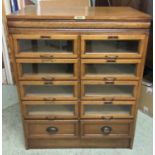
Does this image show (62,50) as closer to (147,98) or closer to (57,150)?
(57,150)

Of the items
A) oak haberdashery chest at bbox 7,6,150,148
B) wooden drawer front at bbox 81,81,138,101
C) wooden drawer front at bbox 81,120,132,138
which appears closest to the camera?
oak haberdashery chest at bbox 7,6,150,148

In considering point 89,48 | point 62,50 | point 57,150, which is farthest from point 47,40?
point 57,150

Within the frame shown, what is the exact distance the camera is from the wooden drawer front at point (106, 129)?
1513 mm

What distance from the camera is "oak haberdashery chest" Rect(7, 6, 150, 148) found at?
121 cm

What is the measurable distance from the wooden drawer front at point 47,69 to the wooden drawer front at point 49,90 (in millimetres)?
36

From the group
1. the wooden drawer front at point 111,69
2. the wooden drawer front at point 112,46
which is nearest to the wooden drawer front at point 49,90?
the wooden drawer front at point 111,69

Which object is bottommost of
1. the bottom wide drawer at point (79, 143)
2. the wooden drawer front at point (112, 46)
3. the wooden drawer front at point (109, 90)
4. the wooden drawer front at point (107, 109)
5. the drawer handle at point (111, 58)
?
the bottom wide drawer at point (79, 143)

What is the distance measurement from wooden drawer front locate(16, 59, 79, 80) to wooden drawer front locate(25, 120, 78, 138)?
0.36 meters

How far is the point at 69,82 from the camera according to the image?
1357 mm

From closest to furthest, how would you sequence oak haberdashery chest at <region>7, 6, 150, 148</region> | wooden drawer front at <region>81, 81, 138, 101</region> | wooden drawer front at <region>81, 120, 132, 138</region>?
oak haberdashery chest at <region>7, 6, 150, 148</region> → wooden drawer front at <region>81, 81, 138, 101</region> → wooden drawer front at <region>81, 120, 132, 138</region>

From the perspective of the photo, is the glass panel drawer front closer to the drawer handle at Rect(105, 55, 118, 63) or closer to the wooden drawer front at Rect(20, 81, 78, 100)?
the drawer handle at Rect(105, 55, 118, 63)

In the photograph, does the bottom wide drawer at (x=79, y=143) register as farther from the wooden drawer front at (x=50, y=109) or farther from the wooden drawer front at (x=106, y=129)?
the wooden drawer front at (x=50, y=109)

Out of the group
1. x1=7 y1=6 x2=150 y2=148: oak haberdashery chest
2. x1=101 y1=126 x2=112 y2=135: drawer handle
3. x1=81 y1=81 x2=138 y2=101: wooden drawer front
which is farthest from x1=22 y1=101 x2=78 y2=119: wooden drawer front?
x1=101 y1=126 x2=112 y2=135: drawer handle

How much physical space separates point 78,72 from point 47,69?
0.22 metres
